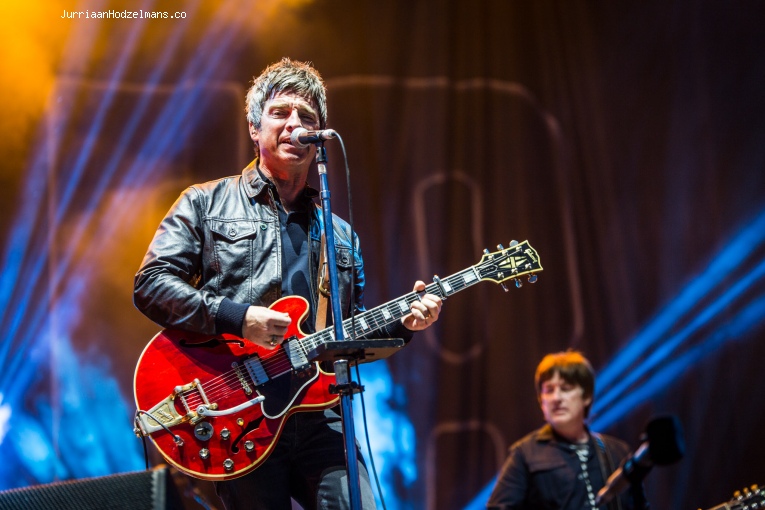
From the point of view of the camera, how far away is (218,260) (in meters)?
3.09

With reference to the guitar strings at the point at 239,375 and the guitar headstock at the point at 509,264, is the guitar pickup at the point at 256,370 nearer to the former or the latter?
the guitar strings at the point at 239,375

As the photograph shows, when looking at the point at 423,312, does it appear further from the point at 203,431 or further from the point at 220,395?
the point at 203,431

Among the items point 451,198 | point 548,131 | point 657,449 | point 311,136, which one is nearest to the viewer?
point 657,449

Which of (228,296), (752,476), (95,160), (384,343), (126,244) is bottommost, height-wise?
(752,476)

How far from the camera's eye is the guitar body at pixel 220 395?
2.78 meters

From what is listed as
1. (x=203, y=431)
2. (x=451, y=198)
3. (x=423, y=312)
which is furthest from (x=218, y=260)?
(x=451, y=198)

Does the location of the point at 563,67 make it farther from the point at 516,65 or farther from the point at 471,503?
the point at 471,503

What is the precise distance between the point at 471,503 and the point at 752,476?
1.92m

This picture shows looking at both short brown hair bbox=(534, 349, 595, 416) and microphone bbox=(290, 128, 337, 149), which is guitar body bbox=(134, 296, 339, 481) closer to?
microphone bbox=(290, 128, 337, 149)

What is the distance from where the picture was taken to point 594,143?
557cm

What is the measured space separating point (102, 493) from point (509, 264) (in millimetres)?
2177

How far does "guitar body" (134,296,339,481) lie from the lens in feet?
9.12

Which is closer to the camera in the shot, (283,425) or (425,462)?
(283,425)

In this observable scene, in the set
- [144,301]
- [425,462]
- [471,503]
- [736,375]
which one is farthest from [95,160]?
[736,375]
